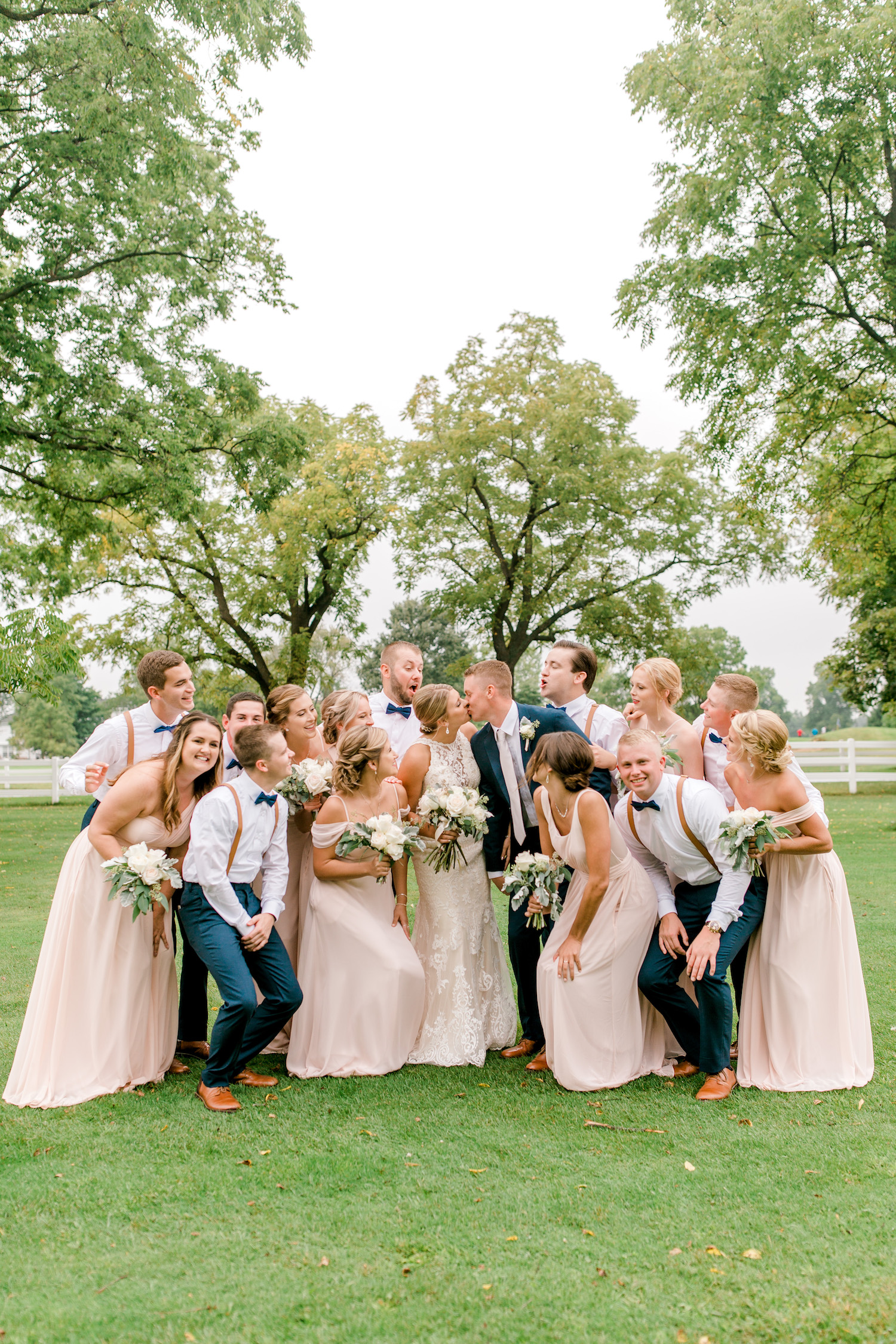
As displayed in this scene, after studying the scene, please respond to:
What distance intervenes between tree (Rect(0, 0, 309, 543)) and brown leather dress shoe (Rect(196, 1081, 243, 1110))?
12.7 meters

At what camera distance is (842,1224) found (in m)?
3.79

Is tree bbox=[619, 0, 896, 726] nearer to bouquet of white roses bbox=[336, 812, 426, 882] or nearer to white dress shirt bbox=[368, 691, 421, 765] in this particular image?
white dress shirt bbox=[368, 691, 421, 765]

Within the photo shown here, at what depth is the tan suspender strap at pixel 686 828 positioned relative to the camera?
17.6 feet

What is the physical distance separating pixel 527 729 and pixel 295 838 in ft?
5.58

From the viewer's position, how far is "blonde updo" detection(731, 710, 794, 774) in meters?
5.32

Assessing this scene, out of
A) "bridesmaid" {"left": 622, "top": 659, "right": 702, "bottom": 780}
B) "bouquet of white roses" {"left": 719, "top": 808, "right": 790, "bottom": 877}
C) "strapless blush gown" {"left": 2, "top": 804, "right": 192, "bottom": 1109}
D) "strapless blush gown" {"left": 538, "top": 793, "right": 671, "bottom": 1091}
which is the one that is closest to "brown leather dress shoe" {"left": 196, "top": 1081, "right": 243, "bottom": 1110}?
"strapless blush gown" {"left": 2, "top": 804, "right": 192, "bottom": 1109}

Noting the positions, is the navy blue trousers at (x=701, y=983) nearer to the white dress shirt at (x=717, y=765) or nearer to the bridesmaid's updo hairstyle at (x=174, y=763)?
the white dress shirt at (x=717, y=765)

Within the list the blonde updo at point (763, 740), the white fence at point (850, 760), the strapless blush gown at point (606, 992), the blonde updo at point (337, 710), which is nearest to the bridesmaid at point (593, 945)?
the strapless blush gown at point (606, 992)

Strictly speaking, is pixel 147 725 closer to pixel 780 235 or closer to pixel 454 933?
pixel 454 933

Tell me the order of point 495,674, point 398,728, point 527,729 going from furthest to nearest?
point 398,728, point 495,674, point 527,729

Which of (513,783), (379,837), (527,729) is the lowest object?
(379,837)

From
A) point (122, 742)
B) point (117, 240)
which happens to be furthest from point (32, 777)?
point (122, 742)

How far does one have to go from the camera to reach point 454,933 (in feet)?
19.8

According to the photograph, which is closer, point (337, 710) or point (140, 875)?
point (140, 875)
